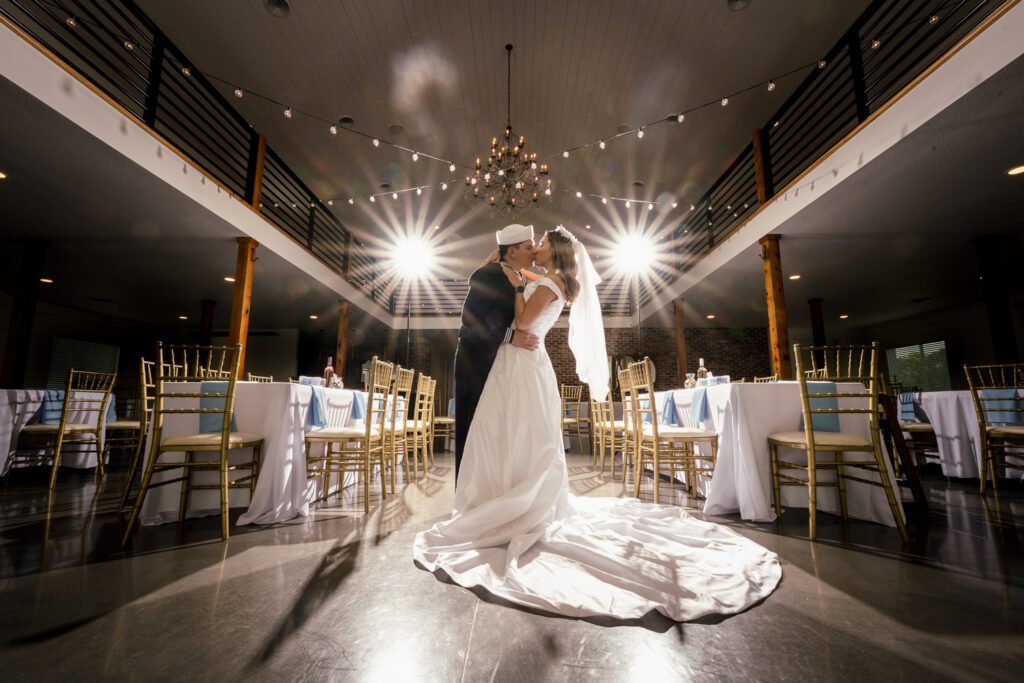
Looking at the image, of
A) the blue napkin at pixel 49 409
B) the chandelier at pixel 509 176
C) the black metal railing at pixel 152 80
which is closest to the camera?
the black metal railing at pixel 152 80

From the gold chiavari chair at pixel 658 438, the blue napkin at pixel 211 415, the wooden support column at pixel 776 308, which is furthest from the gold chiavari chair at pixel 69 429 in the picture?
the wooden support column at pixel 776 308

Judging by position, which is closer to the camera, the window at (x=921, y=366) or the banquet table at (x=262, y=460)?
the banquet table at (x=262, y=460)

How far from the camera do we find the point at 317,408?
131 inches

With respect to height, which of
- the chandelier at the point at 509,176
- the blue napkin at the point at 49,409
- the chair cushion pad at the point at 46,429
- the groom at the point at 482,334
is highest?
the chandelier at the point at 509,176

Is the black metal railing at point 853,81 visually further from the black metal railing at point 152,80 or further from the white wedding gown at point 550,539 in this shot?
the black metal railing at point 152,80

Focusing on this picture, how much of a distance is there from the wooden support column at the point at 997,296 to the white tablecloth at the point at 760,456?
475 cm

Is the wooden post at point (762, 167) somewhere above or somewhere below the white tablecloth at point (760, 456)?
above

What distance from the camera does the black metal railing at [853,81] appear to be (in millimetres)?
4340

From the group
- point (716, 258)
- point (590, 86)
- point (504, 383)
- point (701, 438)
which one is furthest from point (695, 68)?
point (504, 383)

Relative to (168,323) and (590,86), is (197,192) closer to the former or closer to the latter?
(590,86)

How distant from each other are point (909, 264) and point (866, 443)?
6.81 metres

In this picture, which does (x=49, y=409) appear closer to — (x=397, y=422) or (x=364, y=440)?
(x=397, y=422)

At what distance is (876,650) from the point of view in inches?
48.4

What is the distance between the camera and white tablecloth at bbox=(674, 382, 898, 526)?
2691 mm
